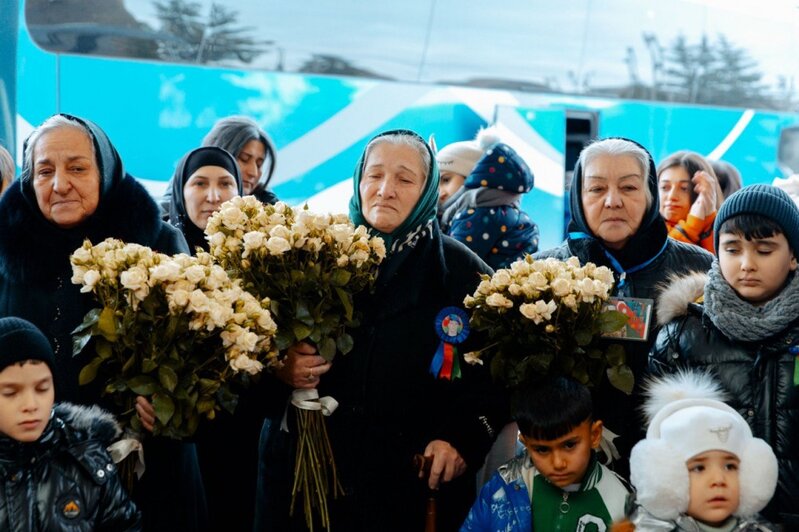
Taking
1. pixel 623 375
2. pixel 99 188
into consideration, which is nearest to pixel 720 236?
pixel 623 375

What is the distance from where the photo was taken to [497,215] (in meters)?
6.01

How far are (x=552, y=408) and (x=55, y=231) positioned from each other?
1.81m

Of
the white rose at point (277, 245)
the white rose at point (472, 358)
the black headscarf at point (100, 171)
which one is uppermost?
the black headscarf at point (100, 171)

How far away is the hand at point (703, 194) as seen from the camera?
6055mm

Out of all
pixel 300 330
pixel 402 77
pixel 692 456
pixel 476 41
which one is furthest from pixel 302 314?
pixel 476 41

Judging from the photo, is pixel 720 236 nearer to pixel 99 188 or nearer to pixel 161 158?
pixel 99 188

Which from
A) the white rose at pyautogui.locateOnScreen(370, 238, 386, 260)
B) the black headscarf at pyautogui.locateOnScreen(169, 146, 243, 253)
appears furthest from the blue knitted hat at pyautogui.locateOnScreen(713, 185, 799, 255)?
the black headscarf at pyautogui.locateOnScreen(169, 146, 243, 253)

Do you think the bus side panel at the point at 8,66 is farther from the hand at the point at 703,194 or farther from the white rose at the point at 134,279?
the hand at the point at 703,194

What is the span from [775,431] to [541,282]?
870 mm

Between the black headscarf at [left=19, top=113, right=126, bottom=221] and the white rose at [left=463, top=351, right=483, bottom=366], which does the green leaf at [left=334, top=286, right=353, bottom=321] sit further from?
the black headscarf at [left=19, top=113, right=126, bottom=221]

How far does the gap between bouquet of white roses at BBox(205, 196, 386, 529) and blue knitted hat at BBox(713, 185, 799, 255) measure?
47.7 inches

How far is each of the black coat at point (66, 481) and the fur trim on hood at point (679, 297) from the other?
6.13 feet

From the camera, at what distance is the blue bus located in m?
7.24

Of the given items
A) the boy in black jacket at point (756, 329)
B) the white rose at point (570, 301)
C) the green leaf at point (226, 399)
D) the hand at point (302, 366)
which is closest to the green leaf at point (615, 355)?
the boy in black jacket at point (756, 329)
